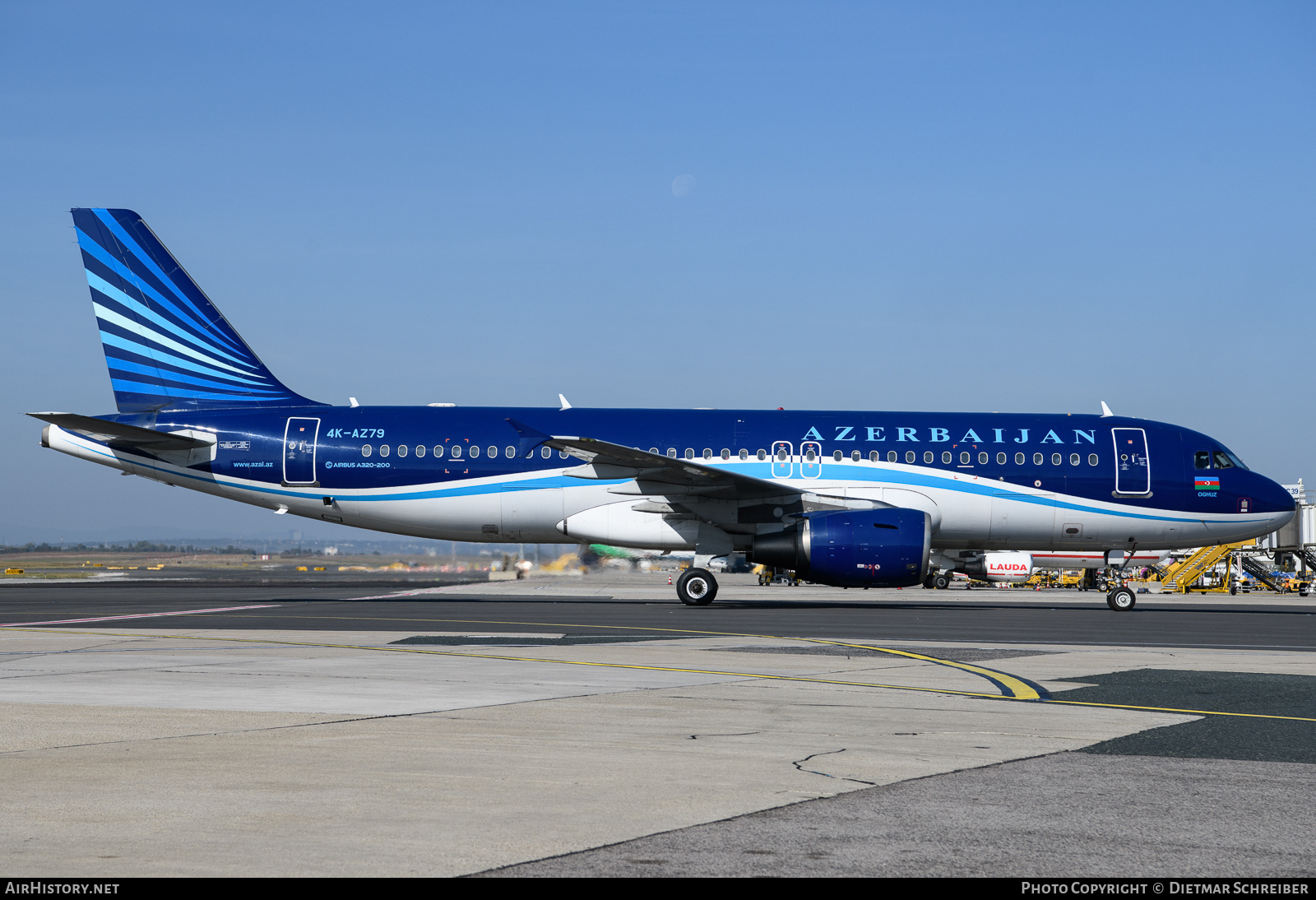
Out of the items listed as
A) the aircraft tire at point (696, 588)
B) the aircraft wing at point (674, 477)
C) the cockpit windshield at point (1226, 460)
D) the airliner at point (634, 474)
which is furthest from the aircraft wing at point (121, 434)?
the cockpit windshield at point (1226, 460)

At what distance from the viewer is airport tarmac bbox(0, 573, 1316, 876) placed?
4.72 m

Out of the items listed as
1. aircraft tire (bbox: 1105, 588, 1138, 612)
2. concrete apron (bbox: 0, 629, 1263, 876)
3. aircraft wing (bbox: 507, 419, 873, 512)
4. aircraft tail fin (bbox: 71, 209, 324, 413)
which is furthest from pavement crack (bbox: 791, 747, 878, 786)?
aircraft tail fin (bbox: 71, 209, 324, 413)

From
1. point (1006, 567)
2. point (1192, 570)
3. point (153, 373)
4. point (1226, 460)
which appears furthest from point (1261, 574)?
point (153, 373)

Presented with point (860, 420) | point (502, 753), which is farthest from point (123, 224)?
point (502, 753)

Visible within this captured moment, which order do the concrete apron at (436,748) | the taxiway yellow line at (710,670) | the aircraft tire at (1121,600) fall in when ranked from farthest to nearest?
the aircraft tire at (1121,600) → the taxiway yellow line at (710,670) → the concrete apron at (436,748)

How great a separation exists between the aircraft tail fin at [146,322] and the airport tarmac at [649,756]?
1233 cm

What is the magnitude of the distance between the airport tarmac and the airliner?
30.3ft

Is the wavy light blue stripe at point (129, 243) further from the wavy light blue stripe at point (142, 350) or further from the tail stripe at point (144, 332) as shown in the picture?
the wavy light blue stripe at point (142, 350)

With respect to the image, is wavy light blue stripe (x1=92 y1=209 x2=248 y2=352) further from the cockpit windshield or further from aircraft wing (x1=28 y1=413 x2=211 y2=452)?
the cockpit windshield

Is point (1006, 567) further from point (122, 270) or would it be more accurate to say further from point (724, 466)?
point (122, 270)

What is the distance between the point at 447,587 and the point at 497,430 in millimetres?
12276

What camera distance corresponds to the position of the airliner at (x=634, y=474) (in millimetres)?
25156

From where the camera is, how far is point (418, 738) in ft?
24.8

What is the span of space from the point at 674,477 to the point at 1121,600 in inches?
453
